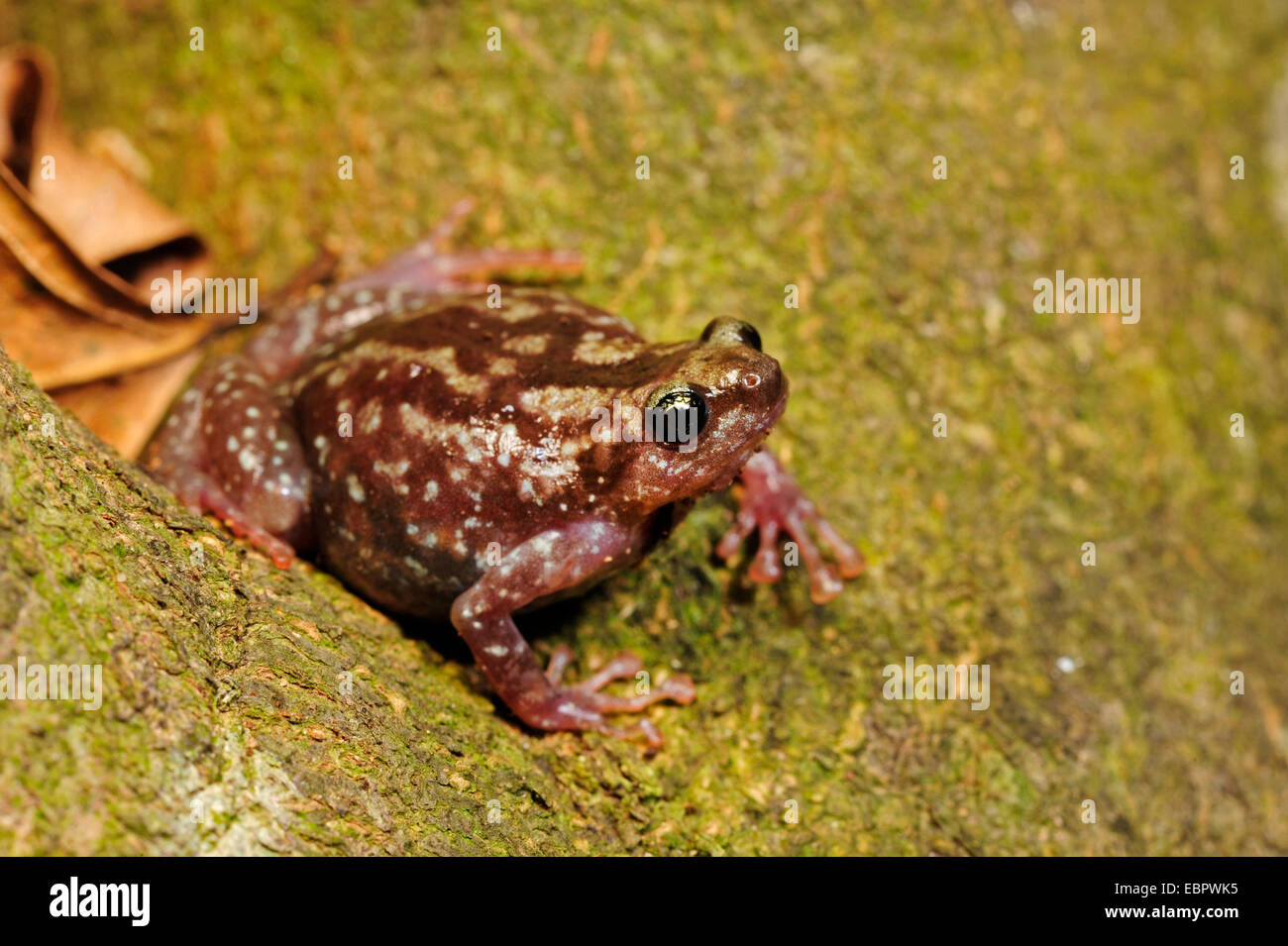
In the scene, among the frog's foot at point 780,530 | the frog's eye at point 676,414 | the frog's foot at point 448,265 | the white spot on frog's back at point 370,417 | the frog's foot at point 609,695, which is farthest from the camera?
the frog's foot at point 448,265

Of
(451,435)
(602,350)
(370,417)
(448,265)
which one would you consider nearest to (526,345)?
(602,350)

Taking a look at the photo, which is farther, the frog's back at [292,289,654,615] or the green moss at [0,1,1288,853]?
the green moss at [0,1,1288,853]

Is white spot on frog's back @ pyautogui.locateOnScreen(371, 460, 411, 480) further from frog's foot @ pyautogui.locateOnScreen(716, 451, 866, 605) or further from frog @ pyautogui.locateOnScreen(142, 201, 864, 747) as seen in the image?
frog's foot @ pyautogui.locateOnScreen(716, 451, 866, 605)

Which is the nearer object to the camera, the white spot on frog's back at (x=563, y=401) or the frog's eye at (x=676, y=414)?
the frog's eye at (x=676, y=414)

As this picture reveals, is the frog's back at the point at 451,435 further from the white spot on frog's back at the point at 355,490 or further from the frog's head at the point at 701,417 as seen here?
the frog's head at the point at 701,417

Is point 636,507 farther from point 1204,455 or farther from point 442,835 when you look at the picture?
point 1204,455

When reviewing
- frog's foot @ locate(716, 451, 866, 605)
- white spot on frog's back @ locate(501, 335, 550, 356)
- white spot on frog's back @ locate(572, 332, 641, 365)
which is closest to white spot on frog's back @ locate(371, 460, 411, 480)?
white spot on frog's back @ locate(501, 335, 550, 356)

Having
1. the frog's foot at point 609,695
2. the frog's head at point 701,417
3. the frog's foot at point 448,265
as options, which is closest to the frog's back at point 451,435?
the frog's head at point 701,417

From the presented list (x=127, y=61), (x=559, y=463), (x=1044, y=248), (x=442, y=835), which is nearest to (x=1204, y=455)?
(x=1044, y=248)
